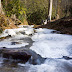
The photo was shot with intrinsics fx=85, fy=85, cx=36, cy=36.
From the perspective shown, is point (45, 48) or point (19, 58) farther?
point (45, 48)

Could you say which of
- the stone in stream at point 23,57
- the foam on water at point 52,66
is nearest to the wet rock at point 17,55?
the stone in stream at point 23,57

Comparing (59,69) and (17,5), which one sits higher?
(17,5)

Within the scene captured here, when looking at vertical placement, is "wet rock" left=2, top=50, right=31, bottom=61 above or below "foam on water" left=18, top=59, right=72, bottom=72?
above

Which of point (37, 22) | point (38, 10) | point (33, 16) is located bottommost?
point (37, 22)

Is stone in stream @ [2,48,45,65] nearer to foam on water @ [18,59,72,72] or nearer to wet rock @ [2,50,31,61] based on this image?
wet rock @ [2,50,31,61]

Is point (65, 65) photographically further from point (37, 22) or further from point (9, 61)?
point (37, 22)

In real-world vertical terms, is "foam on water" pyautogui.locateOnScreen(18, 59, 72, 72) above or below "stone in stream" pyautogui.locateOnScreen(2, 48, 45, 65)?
below

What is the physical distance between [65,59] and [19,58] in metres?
1.19

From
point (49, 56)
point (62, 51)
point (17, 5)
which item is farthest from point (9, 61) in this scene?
point (17, 5)

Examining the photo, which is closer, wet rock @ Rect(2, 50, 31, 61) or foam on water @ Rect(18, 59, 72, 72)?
foam on water @ Rect(18, 59, 72, 72)

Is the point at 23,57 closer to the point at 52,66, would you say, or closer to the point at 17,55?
the point at 17,55

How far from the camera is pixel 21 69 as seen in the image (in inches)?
70.4

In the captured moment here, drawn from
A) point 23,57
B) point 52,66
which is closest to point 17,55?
point 23,57

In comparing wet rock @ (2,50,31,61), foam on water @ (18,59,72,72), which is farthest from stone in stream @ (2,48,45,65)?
foam on water @ (18,59,72,72)
